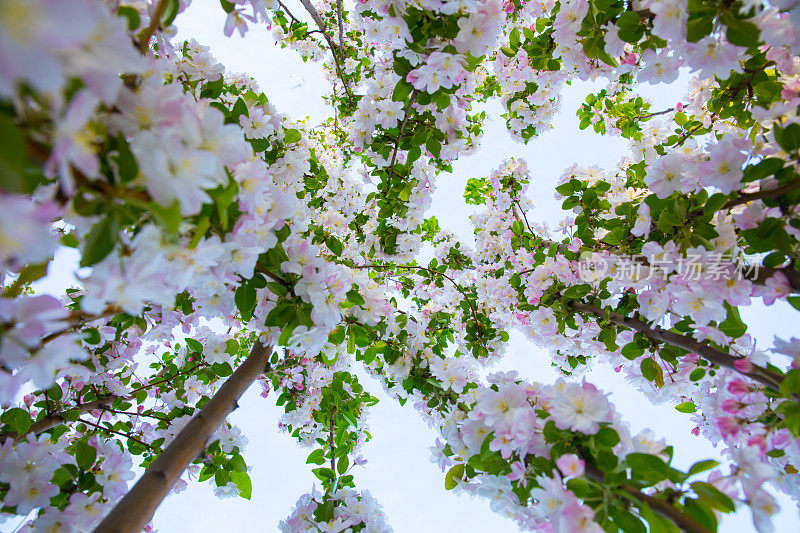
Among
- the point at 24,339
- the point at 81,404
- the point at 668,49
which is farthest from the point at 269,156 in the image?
the point at 668,49

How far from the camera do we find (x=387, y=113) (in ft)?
6.89

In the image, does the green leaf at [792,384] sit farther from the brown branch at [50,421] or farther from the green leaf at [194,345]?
the brown branch at [50,421]

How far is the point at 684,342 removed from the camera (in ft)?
5.30

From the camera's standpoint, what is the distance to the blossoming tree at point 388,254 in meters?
0.64

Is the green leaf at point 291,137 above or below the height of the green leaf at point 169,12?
above

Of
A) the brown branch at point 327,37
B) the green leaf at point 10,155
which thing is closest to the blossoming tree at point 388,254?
the green leaf at point 10,155

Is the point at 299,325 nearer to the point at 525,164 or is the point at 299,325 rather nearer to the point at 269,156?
the point at 269,156

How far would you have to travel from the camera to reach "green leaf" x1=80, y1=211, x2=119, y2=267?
63 cm

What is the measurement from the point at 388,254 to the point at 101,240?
2599mm

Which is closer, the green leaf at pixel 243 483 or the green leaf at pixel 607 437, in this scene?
the green leaf at pixel 607 437

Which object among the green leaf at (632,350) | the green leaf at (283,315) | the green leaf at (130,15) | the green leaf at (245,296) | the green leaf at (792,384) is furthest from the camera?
the green leaf at (632,350)

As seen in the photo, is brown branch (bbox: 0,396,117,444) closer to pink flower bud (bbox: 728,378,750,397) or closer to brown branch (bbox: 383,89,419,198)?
brown branch (bbox: 383,89,419,198)

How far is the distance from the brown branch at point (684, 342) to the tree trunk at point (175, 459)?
1.61m

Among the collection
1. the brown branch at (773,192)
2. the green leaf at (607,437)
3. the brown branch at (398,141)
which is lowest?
the green leaf at (607,437)
